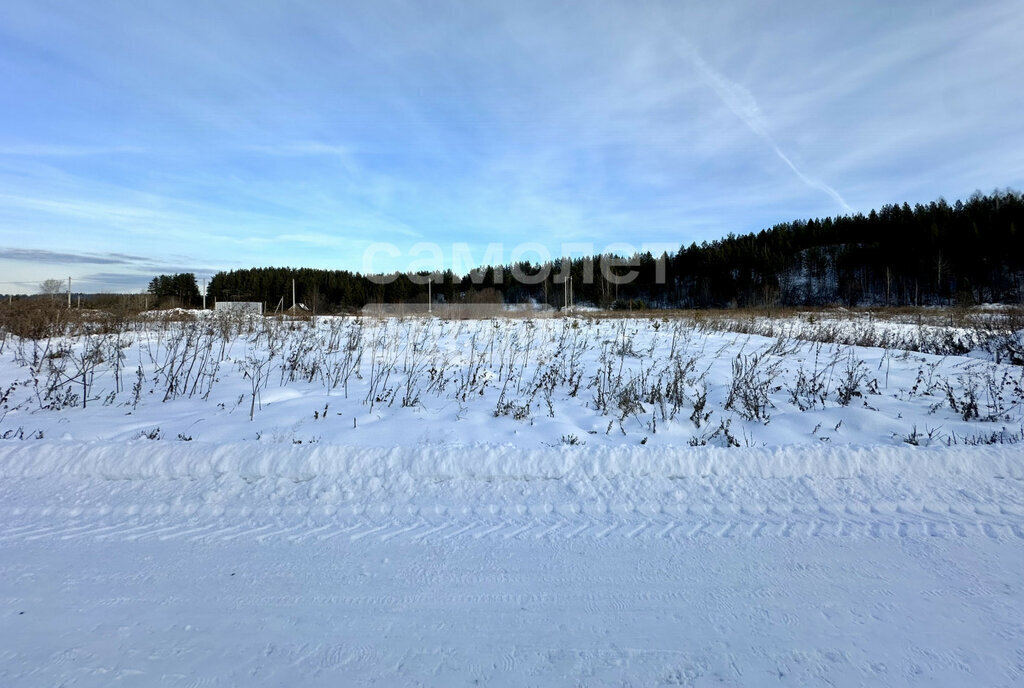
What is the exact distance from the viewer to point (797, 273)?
62688mm

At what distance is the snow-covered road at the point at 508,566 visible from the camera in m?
2.07

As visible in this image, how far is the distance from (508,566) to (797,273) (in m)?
71.5

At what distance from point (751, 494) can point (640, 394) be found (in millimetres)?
2632

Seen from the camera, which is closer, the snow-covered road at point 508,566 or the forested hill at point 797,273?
the snow-covered road at point 508,566

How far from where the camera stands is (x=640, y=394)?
627cm

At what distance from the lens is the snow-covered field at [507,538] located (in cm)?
210

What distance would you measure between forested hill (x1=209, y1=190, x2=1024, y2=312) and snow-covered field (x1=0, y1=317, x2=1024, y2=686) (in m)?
30.2

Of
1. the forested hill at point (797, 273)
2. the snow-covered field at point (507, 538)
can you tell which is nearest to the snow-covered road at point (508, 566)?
the snow-covered field at point (507, 538)

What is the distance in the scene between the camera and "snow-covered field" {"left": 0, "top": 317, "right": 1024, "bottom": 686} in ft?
6.89

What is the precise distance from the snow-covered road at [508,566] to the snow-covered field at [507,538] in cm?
1

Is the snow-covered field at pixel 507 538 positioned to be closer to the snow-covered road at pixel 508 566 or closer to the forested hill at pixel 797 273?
the snow-covered road at pixel 508 566

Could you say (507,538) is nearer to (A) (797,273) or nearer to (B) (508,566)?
(B) (508,566)

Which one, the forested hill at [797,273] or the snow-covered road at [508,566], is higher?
the forested hill at [797,273]

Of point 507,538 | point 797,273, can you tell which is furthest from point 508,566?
point 797,273
